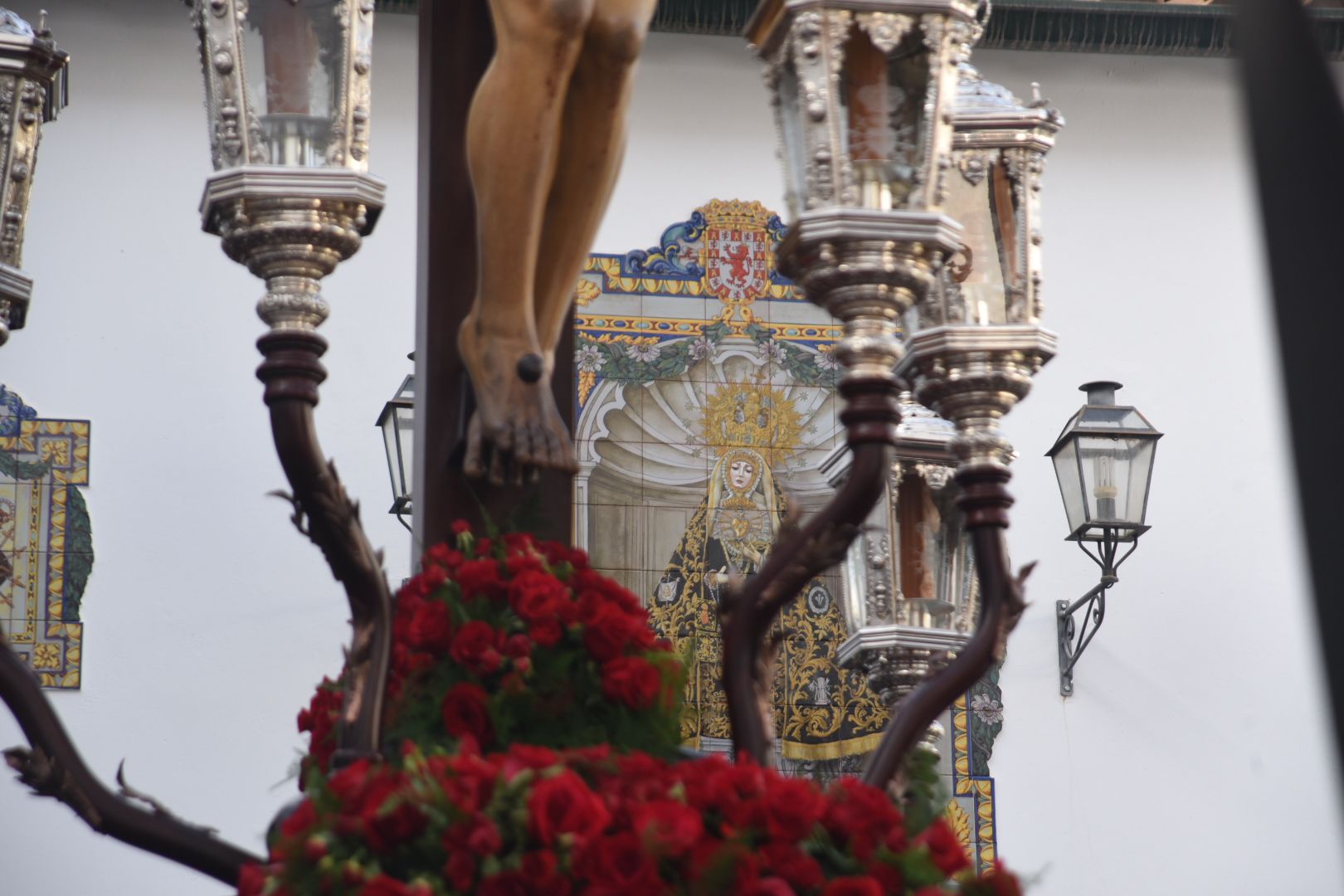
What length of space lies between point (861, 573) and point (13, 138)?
4.47 ft

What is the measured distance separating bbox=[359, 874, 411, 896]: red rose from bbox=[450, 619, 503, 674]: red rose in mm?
325

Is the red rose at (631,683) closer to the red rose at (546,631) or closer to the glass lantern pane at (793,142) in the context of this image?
the red rose at (546,631)

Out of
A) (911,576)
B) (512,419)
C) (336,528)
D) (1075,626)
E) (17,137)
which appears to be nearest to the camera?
(336,528)

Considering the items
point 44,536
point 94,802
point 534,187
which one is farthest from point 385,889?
point 44,536

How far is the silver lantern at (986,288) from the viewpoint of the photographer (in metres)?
2.60

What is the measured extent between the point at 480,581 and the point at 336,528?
0.15 m

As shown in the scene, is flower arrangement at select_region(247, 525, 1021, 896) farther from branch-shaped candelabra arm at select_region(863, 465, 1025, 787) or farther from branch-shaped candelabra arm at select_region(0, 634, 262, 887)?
branch-shaped candelabra arm at select_region(863, 465, 1025, 787)

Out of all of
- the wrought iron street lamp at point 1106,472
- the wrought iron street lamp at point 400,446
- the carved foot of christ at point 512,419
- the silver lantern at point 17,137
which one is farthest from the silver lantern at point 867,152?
the wrought iron street lamp at point 1106,472

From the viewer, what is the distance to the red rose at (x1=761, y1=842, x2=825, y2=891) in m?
1.41

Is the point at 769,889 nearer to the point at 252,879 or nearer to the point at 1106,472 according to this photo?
the point at 252,879

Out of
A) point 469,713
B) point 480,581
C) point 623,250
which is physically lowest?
point 469,713

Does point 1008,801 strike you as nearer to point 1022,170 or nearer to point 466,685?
point 1022,170

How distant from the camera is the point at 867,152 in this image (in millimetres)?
2156

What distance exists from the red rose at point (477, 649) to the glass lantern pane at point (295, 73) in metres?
0.50
